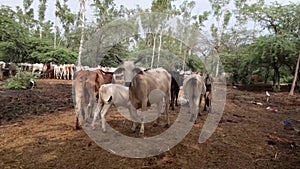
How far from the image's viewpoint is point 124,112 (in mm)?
8891

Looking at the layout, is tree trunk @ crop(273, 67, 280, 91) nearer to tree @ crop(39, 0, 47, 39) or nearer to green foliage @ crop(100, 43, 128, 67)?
green foliage @ crop(100, 43, 128, 67)

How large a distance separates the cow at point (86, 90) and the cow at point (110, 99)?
315mm

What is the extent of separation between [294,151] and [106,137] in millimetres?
3655

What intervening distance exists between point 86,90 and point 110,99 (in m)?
0.67

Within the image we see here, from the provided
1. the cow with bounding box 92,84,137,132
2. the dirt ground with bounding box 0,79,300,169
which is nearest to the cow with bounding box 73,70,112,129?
the cow with bounding box 92,84,137,132

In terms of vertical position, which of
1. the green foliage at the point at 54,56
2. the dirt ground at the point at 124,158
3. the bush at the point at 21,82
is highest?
the green foliage at the point at 54,56

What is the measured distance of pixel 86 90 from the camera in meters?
7.30

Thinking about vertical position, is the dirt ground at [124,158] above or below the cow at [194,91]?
below

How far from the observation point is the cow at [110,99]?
6961 mm

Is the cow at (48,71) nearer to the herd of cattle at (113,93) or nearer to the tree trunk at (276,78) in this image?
the tree trunk at (276,78)

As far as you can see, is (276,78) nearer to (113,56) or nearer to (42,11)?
(113,56)

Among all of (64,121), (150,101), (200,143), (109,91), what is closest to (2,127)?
(64,121)

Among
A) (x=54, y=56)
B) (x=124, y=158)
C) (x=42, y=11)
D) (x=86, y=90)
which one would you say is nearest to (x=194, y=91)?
(x=86, y=90)

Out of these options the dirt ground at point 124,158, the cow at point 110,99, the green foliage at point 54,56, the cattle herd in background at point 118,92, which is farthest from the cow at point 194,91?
the green foliage at point 54,56
